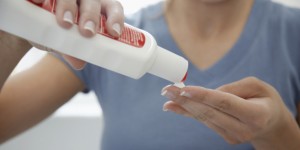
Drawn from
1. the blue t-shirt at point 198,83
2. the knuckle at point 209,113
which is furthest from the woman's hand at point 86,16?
the blue t-shirt at point 198,83

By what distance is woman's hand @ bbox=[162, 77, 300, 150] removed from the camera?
13.1 inches

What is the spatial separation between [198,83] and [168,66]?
8.0 inches

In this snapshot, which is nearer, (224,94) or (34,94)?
(224,94)

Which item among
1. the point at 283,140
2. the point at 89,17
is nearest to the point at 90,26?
the point at 89,17

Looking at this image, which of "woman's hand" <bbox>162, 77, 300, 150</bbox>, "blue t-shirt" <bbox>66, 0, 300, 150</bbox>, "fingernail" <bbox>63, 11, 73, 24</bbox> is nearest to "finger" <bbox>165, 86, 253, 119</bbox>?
"woman's hand" <bbox>162, 77, 300, 150</bbox>

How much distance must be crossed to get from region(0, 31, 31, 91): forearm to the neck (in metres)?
0.26

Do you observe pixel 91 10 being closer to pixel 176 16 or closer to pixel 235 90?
pixel 235 90

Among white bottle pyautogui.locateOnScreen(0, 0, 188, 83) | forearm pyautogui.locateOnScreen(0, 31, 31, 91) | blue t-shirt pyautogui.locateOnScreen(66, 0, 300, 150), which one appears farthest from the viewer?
blue t-shirt pyautogui.locateOnScreen(66, 0, 300, 150)

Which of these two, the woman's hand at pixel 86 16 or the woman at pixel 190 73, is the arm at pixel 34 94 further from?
the woman's hand at pixel 86 16

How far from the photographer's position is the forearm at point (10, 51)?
41cm

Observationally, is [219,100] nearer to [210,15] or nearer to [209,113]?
[209,113]

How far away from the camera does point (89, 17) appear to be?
1.06 ft

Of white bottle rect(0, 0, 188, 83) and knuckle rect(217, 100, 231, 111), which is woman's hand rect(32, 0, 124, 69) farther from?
knuckle rect(217, 100, 231, 111)

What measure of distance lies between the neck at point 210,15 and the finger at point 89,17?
0.29 meters
